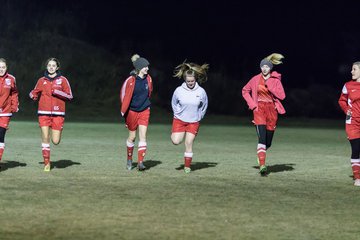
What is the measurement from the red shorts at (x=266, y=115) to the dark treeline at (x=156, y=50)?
105 ft

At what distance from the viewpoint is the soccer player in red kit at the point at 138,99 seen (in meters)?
14.4

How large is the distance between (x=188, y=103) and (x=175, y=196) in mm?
3605

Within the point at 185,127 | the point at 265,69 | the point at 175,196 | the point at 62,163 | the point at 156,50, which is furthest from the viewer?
the point at 156,50

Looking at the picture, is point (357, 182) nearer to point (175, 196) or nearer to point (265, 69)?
point (265, 69)

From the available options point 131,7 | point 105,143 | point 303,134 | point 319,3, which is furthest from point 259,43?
point 105,143

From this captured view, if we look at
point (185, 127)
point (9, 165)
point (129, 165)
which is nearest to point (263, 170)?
point (185, 127)

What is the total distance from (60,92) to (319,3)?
39.0 m

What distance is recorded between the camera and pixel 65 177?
13102 mm

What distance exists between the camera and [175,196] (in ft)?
35.8

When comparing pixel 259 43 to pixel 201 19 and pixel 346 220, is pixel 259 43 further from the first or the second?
pixel 346 220

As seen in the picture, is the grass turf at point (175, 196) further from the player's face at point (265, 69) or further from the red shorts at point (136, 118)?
the player's face at point (265, 69)

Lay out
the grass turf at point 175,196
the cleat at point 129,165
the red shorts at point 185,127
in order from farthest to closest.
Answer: the cleat at point 129,165
the red shorts at point 185,127
the grass turf at point 175,196

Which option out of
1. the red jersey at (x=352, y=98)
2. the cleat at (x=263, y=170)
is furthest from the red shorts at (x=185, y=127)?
the red jersey at (x=352, y=98)

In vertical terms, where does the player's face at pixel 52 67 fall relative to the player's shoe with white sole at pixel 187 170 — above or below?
above
